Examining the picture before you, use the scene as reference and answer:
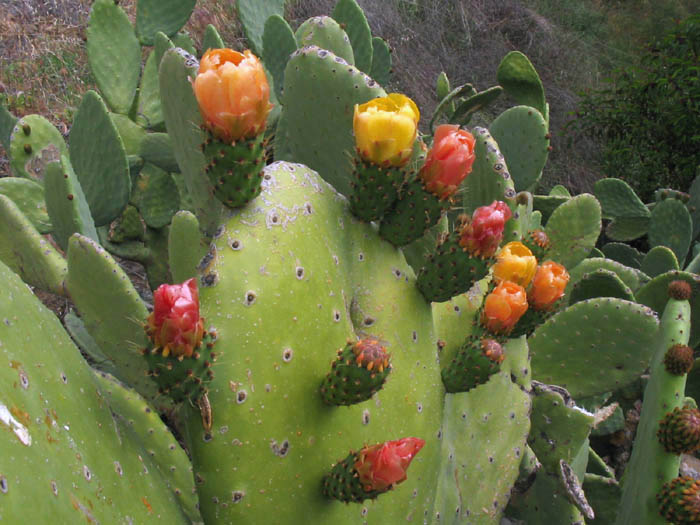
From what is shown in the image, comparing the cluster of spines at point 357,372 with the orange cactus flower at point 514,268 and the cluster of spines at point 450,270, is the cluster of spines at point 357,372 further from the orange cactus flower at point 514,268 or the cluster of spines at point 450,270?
the orange cactus flower at point 514,268

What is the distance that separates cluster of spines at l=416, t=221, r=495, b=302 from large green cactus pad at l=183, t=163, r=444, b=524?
0.06 m

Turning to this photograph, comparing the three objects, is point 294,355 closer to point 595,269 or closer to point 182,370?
point 182,370

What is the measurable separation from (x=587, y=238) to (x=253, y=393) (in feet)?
5.81

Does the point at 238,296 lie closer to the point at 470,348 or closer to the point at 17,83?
the point at 470,348

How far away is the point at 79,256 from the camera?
1.20 metres

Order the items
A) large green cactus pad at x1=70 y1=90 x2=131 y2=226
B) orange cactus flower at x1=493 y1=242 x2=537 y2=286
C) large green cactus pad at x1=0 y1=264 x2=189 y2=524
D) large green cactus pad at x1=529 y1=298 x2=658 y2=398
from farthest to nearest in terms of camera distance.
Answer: large green cactus pad at x1=70 y1=90 x2=131 y2=226 → large green cactus pad at x1=529 y1=298 x2=658 y2=398 → orange cactus flower at x1=493 y1=242 x2=537 y2=286 → large green cactus pad at x1=0 y1=264 x2=189 y2=524

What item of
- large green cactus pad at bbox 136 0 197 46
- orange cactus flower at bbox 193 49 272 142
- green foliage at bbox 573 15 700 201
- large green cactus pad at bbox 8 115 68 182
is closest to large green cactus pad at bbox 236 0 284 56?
large green cactus pad at bbox 136 0 197 46

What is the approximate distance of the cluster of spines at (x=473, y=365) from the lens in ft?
3.83

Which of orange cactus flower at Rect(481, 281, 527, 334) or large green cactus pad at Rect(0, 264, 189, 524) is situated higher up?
large green cactus pad at Rect(0, 264, 189, 524)

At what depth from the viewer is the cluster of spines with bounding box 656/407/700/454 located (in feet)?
4.46

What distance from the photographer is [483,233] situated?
1.10 meters

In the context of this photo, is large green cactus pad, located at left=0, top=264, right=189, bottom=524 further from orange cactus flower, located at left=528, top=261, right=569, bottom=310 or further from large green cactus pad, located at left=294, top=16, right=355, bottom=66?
large green cactus pad, located at left=294, top=16, right=355, bottom=66

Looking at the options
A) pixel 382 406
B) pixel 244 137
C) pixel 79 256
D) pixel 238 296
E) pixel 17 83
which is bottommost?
pixel 17 83

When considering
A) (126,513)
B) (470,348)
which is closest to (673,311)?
(470,348)
